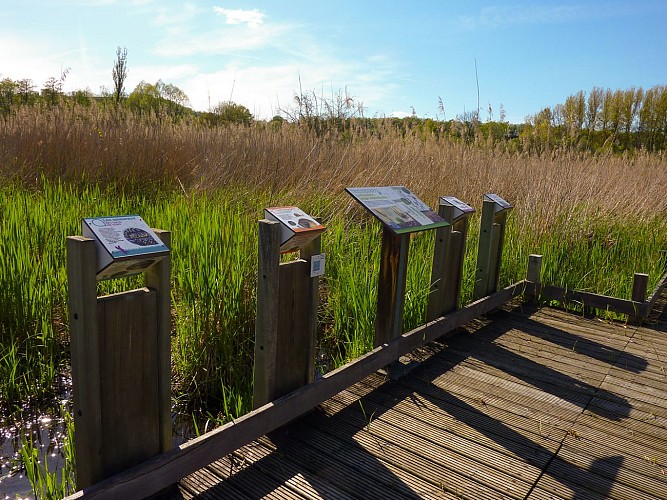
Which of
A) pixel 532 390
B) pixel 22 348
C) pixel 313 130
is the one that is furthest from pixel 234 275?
pixel 313 130

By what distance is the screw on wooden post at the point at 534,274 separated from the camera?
405cm

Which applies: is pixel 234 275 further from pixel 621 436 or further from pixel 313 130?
pixel 313 130

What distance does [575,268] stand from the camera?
4.51 meters

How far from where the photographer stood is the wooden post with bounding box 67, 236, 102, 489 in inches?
53.9

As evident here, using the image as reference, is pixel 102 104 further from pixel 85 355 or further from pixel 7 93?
pixel 85 355

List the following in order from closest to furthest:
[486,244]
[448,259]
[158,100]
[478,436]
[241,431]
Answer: [241,431], [478,436], [448,259], [486,244], [158,100]

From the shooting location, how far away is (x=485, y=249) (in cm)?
364

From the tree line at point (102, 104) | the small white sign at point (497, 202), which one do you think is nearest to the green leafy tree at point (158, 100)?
the tree line at point (102, 104)

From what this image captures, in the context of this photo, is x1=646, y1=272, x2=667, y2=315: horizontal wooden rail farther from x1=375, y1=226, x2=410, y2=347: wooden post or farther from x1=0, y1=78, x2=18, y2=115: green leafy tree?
x1=0, y1=78, x2=18, y2=115: green leafy tree

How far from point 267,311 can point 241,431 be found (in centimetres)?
40

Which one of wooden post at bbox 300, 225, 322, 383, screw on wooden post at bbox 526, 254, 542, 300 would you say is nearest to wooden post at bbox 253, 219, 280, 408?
wooden post at bbox 300, 225, 322, 383

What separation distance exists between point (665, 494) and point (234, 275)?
6.42 feet

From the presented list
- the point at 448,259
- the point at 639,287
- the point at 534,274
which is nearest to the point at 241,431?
the point at 448,259

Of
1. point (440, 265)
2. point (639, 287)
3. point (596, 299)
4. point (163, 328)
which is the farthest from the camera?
point (596, 299)
